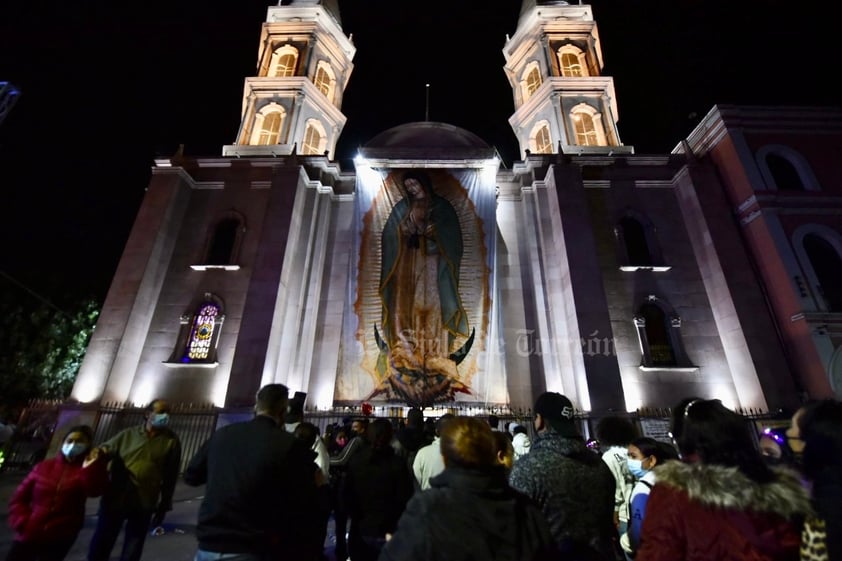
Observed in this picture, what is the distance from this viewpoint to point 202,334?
14641 mm

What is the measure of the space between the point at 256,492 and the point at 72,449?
2542 mm

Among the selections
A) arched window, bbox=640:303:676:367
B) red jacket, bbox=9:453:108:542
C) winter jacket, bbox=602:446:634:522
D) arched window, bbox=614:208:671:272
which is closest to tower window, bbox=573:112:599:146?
arched window, bbox=614:208:671:272

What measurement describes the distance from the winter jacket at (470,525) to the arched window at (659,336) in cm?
1383

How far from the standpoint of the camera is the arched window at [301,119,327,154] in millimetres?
21745

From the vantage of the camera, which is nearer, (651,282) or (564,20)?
(651,282)

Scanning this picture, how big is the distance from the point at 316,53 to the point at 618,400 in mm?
24486

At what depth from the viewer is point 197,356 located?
1420 cm

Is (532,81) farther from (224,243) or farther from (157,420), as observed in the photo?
(157,420)

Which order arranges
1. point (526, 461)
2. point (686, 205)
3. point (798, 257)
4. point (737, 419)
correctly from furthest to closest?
point (686, 205) < point (798, 257) < point (526, 461) < point (737, 419)

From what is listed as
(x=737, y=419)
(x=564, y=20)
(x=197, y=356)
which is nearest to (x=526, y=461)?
(x=737, y=419)

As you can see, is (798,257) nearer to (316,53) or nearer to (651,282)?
(651,282)

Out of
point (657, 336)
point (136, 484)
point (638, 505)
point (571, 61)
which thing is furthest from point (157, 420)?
point (571, 61)

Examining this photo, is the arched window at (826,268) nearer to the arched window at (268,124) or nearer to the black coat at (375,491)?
the black coat at (375,491)

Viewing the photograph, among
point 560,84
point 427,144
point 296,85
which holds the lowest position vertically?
point 427,144
